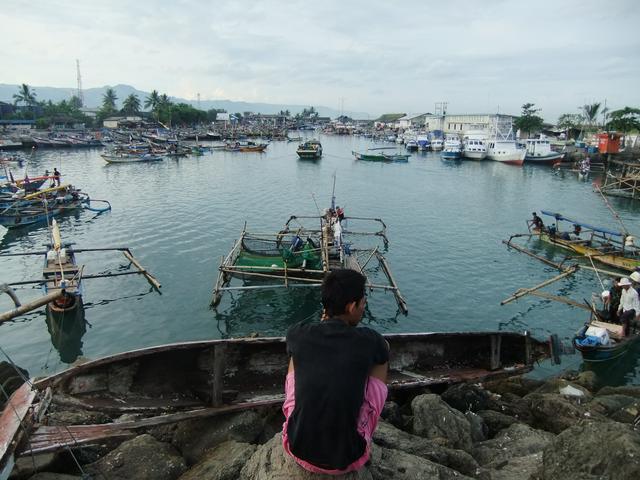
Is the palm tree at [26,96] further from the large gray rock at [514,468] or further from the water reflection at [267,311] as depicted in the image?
the large gray rock at [514,468]

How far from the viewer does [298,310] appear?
16.5 m

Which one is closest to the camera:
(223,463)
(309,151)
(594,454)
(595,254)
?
(594,454)

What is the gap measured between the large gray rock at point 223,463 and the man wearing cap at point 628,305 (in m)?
11.7

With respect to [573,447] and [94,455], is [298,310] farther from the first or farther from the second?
[573,447]

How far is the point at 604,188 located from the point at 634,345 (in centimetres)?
3829

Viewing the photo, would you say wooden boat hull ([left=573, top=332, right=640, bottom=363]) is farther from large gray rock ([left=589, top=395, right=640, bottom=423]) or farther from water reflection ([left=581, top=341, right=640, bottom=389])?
large gray rock ([left=589, top=395, right=640, bottom=423])

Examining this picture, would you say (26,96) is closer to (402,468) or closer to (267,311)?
(267,311)

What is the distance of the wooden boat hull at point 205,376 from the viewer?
6.51 metres

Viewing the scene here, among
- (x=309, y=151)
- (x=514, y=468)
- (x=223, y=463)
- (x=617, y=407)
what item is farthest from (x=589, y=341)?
(x=309, y=151)

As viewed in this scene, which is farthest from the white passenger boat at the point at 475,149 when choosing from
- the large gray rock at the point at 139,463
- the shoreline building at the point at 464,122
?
the large gray rock at the point at 139,463

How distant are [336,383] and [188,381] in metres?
6.02

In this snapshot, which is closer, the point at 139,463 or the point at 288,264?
the point at 139,463

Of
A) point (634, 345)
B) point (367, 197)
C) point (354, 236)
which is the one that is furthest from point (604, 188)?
point (634, 345)

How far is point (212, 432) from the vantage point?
283 inches
